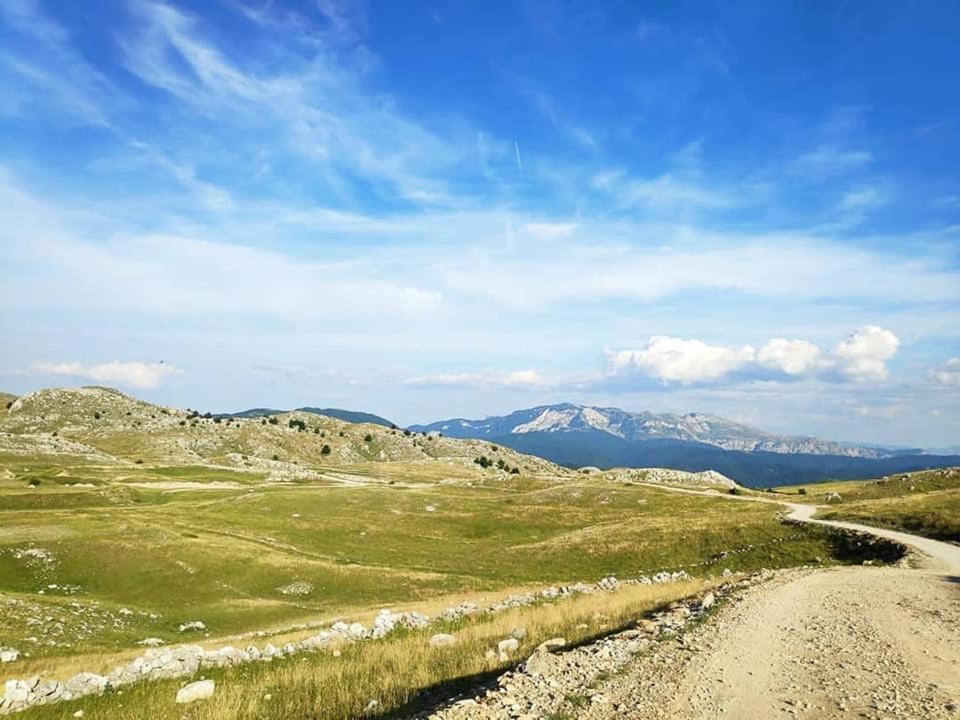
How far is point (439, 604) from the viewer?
3156 cm

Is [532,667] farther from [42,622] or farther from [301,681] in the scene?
[42,622]

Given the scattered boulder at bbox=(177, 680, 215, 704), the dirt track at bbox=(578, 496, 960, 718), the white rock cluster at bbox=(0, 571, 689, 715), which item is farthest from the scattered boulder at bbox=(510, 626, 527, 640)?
the scattered boulder at bbox=(177, 680, 215, 704)

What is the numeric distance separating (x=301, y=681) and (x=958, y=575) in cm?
3724

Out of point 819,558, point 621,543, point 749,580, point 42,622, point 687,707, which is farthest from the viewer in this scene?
point 621,543

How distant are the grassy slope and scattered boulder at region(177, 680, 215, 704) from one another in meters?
59.0

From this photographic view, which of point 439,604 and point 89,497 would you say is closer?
point 439,604

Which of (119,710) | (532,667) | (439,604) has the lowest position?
(439,604)

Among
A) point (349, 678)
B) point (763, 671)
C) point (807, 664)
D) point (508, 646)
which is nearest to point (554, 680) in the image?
point (763, 671)

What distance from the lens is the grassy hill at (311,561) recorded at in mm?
18594

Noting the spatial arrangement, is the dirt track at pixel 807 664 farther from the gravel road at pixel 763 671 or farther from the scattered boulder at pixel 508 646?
the scattered boulder at pixel 508 646

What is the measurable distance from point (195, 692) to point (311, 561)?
37.4 m

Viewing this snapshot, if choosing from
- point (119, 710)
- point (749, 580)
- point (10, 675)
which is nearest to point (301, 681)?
point (119, 710)

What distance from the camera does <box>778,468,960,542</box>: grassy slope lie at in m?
52.2

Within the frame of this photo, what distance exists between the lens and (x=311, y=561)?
50.4 meters
